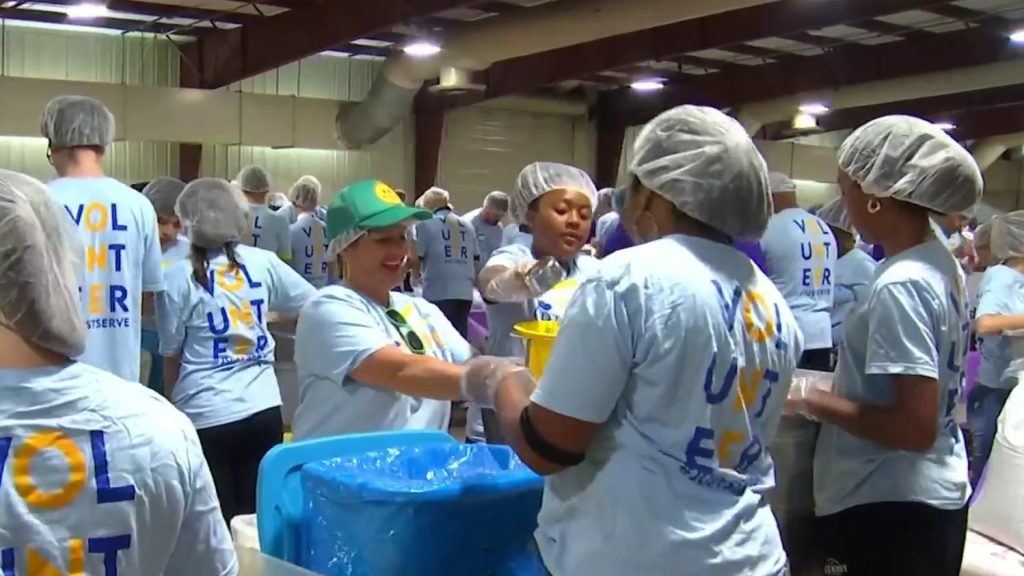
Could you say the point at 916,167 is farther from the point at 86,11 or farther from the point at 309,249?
the point at 86,11

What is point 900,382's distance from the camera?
5.54 feet

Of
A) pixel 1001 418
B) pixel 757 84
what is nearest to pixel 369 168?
pixel 757 84

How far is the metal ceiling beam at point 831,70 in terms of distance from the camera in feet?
33.8

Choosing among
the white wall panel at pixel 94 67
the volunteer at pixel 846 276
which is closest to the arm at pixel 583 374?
the volunteer at pixel 846 276

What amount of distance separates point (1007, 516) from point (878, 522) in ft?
3.13

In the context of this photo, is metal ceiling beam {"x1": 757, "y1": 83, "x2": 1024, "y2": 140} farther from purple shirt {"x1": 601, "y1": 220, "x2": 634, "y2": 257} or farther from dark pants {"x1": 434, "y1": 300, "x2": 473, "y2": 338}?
purple shirt {"x1": 601, "y1": 220, "x2": 634, "y2": 257}

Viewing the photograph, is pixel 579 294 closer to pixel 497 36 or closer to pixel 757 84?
pixel 497 36

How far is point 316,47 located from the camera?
879cm

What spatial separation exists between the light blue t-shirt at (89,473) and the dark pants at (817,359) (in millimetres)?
3962

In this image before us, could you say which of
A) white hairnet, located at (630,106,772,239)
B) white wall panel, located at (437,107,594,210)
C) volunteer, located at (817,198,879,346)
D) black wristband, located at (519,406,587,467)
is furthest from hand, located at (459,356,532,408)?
white wall panel, located at (437,107,594,210)

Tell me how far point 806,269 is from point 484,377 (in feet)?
10.5

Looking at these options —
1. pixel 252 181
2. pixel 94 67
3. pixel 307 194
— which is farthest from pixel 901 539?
pixel 94 67

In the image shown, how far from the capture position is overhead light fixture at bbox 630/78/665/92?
1259 cm

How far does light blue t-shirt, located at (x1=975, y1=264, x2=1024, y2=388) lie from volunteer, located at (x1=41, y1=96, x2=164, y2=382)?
293cm
